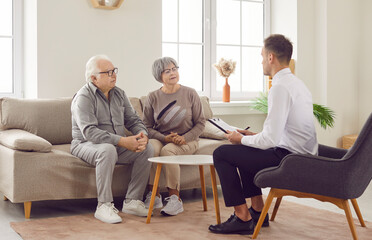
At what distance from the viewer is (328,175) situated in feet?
8.96

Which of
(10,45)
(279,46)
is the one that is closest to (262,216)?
(279,46)

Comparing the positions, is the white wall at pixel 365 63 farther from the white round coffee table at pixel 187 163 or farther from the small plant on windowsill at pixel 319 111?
the white round coffee table at pixel 187 163

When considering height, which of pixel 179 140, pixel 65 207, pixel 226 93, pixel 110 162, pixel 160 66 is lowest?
pixel 65 207

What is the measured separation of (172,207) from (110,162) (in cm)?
54

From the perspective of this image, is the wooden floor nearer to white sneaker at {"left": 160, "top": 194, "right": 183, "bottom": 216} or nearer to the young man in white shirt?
A: white sneaker at {"left": 160, "top": 194, "right": 183, "bottom": 216}

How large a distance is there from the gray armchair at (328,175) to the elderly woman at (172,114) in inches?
44.9

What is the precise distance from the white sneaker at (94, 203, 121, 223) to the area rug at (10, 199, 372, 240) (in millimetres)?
41

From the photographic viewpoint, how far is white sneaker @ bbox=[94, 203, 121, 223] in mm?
3381

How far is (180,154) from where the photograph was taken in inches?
154

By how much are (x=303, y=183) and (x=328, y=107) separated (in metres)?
3.48

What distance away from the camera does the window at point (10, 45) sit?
16.0 ft

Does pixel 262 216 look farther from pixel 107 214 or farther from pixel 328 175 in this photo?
pixel 107 214

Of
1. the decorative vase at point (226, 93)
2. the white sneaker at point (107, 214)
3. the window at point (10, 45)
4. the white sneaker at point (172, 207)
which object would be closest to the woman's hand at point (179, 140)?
the white sneaker at point (172, 207)

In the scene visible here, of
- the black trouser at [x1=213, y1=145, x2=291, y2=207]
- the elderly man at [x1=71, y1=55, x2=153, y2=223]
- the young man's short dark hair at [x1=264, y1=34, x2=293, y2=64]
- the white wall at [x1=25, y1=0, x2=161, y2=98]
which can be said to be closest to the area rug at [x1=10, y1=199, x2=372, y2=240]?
the elderly man at [x1=71, y1=55, x2=153, y2=223]
